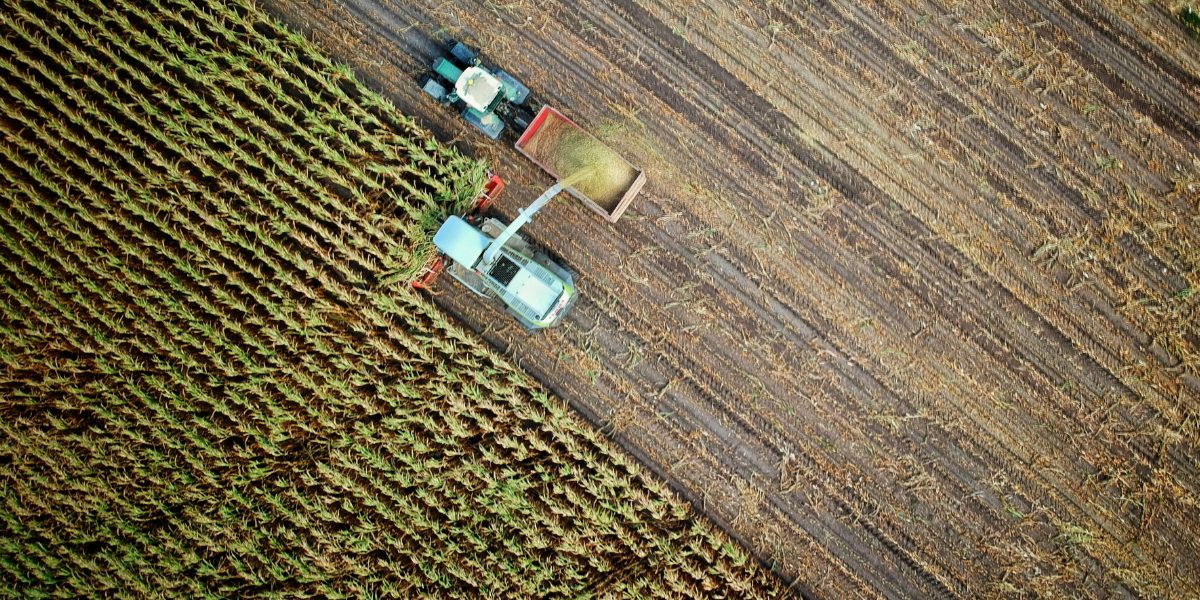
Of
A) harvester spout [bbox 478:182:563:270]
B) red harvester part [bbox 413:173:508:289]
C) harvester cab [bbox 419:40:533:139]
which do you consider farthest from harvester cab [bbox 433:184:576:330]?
harvester cab [bbox 419:40:533:139]

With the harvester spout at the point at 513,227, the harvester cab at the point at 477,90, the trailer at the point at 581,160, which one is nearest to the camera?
the harvester spout at the point at 513,227

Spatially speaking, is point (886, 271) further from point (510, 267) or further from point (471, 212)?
point (471, 212)

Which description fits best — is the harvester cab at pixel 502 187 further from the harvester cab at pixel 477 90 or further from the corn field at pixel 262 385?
the corn field at pixel 262 385

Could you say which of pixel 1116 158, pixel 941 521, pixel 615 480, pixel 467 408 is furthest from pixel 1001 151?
pixel 467 408

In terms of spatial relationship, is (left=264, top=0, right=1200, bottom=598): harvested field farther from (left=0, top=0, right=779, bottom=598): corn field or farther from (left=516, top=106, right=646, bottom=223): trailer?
(left=0, top=0, right=779, bottom=598): corn field

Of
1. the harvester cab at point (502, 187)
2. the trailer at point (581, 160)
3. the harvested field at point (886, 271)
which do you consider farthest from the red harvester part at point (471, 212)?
the trailer at point (581, 160)

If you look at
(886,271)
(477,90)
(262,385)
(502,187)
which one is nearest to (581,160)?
(502,187)
